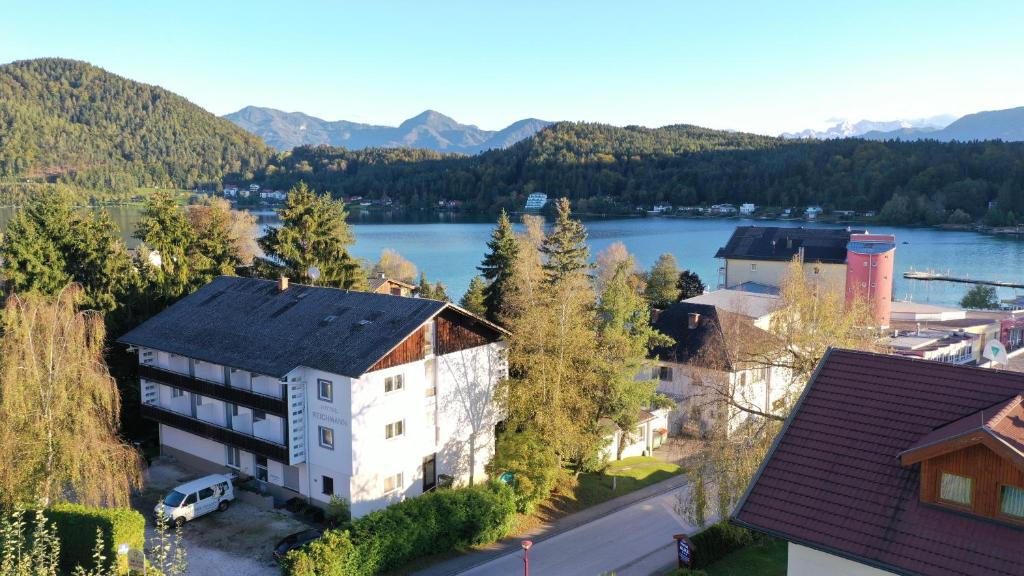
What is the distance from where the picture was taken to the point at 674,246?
413 feet

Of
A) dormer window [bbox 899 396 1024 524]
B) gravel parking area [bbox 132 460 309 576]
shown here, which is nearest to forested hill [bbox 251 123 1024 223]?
gravel parking area [bbox 132 460 309 576]

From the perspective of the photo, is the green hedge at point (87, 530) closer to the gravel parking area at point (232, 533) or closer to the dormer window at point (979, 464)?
the gravel parking area at point (232, 533)

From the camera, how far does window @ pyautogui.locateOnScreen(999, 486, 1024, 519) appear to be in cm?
1143

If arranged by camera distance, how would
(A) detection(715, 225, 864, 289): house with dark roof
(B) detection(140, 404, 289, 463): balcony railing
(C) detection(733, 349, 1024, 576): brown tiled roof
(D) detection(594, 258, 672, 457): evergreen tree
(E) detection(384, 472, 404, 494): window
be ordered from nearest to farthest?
1. (C) detection(733, 349, 1024, 576): brown tiled roof
2. (E) detection(384, 472, 404, 494): window
3. (B) detection(140, 404, 289, 463): balcony railing
4. (D) detection(594, 258, 672, 457): evergreen tree
5. (A) detection(715, 225, 864, 289): house with dark roof

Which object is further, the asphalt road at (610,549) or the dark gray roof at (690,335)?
the dark gray roof at (690,335)

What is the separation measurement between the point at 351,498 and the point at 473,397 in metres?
6.04

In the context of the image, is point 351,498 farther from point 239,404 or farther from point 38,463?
point 38,463

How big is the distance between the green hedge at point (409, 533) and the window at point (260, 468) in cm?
758

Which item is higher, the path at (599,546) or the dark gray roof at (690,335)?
the dark gray roof at (690,335)

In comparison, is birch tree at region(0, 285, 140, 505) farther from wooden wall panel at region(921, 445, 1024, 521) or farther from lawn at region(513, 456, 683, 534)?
wooden wall panel at region(921, 445, 1024, 521)

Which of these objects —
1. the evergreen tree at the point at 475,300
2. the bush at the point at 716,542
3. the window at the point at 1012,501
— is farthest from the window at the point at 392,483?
the evergreen tree at the point at 475,300

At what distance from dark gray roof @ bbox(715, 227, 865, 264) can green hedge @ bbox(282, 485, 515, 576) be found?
47750mm

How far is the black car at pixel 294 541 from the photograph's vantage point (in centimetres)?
2141

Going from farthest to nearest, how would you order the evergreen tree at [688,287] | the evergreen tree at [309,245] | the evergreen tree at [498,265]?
the evergreen tree at [688,287] → the evergreen tree at [309,245] → the evergreen tree at [498,265]
